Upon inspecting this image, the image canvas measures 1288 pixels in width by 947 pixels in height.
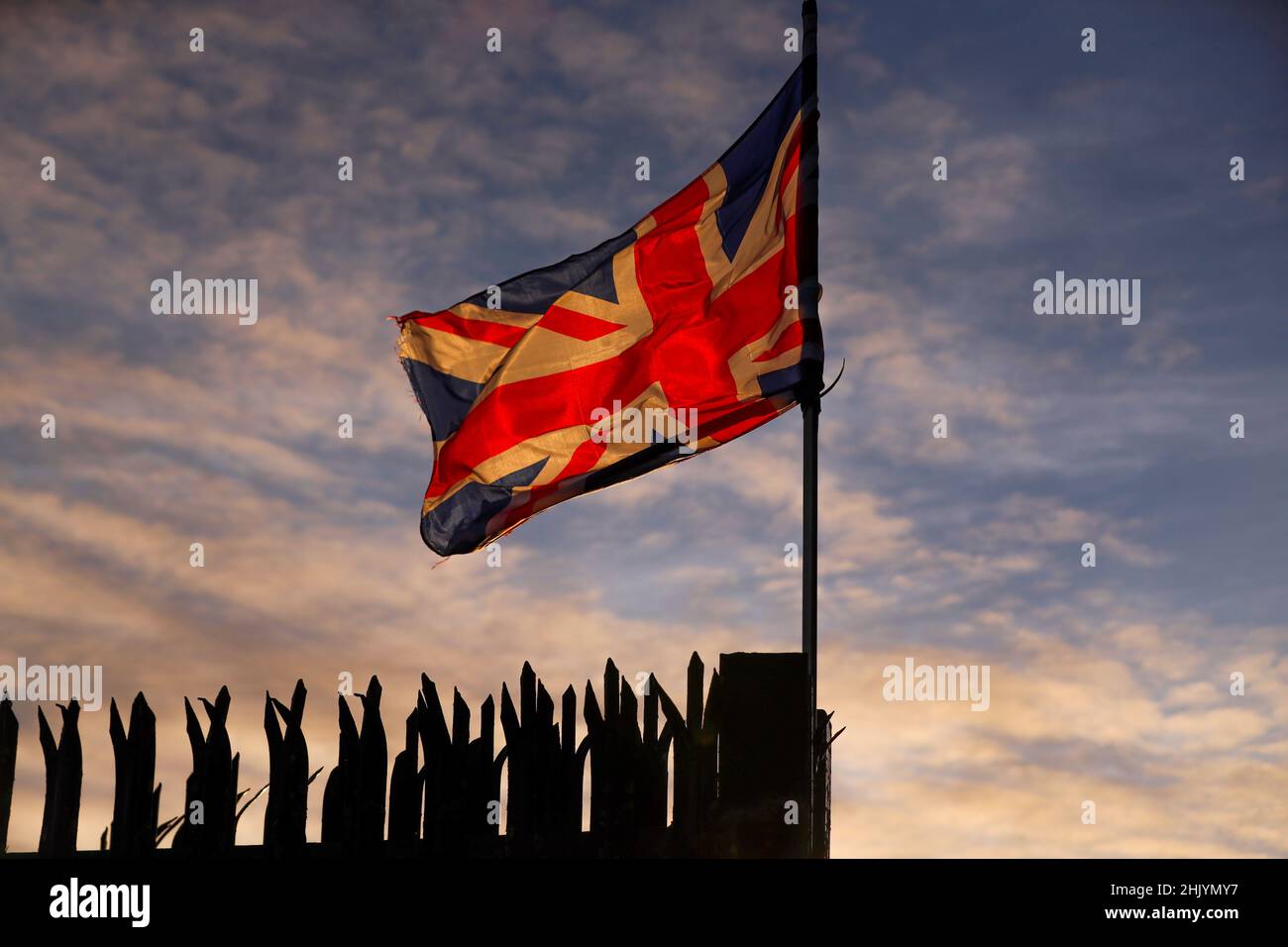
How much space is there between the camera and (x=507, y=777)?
8.98 m

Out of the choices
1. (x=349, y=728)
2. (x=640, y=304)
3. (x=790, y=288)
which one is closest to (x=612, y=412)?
(x=640, y=304)

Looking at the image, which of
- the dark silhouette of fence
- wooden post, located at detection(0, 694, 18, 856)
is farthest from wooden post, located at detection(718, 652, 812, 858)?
wooden post, located at detection(0, 694, 18, 856)

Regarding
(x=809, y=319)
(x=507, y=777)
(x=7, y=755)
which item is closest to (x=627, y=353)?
(x=809, y=319)

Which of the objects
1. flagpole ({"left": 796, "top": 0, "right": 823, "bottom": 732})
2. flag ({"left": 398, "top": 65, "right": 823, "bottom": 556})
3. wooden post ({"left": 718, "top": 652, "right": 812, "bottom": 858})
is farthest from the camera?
flag ({"left": 398, "top": 65, "right": 823, "bottom": 556})

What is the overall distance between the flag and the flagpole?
7 cm

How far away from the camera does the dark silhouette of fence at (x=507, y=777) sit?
28.5 feet

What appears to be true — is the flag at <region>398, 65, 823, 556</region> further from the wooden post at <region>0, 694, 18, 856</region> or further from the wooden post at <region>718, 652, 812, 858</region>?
the wooden post at <region>0, 694, 18, 856</region>

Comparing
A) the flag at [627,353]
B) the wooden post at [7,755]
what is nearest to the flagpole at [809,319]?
the flag at [627,353]

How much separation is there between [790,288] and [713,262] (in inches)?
37.8

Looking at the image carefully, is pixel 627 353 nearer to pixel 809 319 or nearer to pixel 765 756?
pixel 809 319

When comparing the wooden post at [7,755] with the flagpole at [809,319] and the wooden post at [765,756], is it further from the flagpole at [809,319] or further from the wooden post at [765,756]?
the flagpole at [809,319]

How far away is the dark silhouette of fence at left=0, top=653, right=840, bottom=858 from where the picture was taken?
8.70 meters

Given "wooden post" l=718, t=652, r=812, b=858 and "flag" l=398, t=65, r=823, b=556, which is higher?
"flag" l=398, t=65, r=823, b=556
